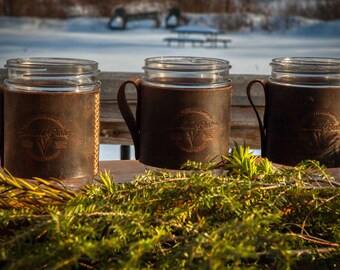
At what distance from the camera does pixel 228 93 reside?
1.43 m

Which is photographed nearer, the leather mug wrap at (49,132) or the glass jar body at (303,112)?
the leather mug wrap at (49,132)

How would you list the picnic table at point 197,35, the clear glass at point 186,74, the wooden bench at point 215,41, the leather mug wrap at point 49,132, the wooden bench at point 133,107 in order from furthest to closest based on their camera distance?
the wooden bench at point 215,41 → the picnic table at point 197,35 → the wooden bench at point 133,107 → the clear glass at point 186,74 → the leather mug wrap at point 49,132

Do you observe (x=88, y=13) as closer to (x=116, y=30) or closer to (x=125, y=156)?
(x=116, y=30)

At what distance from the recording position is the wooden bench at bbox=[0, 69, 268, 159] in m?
2.84

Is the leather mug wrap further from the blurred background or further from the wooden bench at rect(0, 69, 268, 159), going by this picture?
the blurred background

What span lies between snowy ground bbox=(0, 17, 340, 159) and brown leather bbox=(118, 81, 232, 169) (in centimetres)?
1461

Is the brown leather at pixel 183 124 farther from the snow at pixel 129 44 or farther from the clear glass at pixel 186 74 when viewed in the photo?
the snow at pixel 129 44

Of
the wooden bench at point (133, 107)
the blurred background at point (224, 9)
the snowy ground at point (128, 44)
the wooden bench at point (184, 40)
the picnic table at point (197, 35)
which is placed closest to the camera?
the wooden bench at point (133, 107)

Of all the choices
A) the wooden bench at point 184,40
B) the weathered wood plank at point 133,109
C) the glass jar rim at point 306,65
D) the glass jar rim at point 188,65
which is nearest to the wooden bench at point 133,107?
the weathered wood plank at point 133,109

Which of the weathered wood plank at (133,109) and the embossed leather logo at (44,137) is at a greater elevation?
the embossed leather logo at (44,137)

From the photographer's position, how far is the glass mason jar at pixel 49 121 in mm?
1285

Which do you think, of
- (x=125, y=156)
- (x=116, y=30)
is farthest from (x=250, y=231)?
(x=116, y=30)

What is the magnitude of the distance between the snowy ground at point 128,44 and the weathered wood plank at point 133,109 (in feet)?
43.1

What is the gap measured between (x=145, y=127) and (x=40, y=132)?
0.76ft
